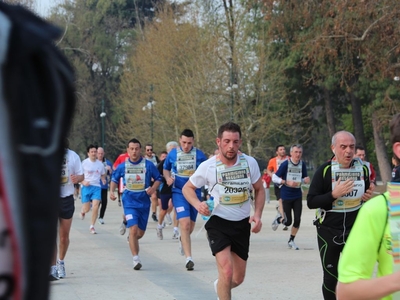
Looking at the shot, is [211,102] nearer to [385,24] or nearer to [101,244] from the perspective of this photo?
[385,24]

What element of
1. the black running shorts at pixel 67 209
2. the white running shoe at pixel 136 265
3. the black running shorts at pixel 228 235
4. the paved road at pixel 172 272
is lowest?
the paved road at pixel 172 272

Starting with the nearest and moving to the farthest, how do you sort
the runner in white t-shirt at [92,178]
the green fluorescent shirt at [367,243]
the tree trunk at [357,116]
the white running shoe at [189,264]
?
the green fluorescent shirt at [367,243] < the white running shoe at [189,264] < the runner in white t-shirt at [92,178] < the tree trunk at [357,116]

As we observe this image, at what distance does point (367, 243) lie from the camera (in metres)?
3.08

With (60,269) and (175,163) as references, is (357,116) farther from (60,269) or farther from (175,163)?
(60,269)

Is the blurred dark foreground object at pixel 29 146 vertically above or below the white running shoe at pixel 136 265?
above

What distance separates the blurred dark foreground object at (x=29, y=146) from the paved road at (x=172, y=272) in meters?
5.10

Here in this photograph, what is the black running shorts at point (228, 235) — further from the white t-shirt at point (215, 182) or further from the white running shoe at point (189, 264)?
the white running shoe at point (189, 264)

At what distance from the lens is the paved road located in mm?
9914

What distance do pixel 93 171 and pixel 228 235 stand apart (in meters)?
12.5

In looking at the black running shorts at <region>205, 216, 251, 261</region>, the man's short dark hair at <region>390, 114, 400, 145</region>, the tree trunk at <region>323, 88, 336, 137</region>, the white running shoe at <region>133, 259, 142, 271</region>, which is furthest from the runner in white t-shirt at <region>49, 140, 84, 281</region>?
the tree trunk at <region>323, 88, 336, 137</region>

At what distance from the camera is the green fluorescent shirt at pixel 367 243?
3068mm

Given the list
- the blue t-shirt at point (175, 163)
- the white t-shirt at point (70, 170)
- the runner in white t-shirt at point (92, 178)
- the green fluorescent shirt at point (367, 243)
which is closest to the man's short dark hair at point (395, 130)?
the green fluorescent shirt at point (367, 243)

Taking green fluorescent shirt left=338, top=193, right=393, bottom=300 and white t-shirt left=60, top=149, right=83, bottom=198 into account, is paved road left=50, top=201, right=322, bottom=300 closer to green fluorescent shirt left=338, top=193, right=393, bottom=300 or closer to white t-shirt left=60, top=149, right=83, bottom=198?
white t-shirt left=60, top=149, right=83, bottom=198

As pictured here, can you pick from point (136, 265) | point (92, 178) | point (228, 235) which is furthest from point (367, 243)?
point (92, 178)
